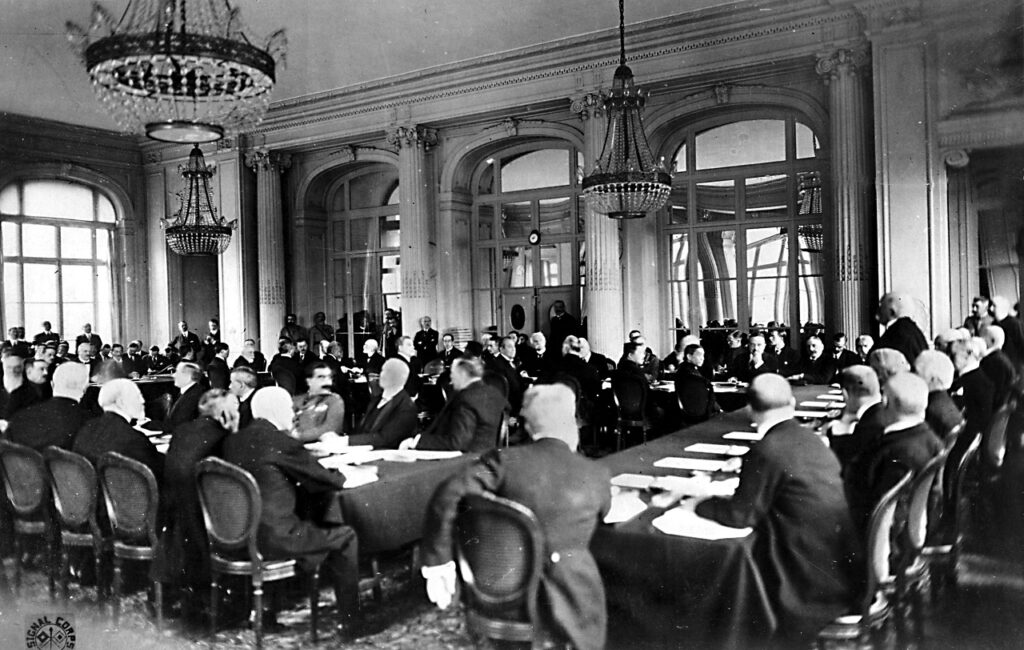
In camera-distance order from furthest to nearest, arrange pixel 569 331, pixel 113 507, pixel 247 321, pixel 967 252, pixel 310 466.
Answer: pixel 247 321, pixel 569 331, pixel 967 252, pixel 113 507, pixel 310 466

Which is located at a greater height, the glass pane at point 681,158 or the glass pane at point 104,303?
the glass pane at point 681,158

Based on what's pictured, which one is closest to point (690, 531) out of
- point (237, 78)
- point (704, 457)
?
point (704, 457)

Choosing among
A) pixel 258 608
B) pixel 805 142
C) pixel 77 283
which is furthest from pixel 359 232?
pixel 258 608

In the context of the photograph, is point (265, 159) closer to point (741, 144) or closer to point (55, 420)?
point (741, 144)

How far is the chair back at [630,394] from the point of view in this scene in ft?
26.0

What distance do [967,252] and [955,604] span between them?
6.88 meters

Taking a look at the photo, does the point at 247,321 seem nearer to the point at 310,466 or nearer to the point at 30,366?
the point at 30,366

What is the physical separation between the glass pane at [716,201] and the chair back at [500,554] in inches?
405

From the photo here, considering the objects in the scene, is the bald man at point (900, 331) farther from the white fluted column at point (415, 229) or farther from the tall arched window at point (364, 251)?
the tall arched window at point (364, 251)

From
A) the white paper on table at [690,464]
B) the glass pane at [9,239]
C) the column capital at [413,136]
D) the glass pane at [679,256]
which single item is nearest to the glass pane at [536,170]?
the column capital at [413,136]

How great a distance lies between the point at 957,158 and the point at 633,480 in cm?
740

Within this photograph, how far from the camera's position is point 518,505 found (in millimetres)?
2723

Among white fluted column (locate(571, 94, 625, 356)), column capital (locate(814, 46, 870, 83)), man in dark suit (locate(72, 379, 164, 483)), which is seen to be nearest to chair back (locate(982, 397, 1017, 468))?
man in dark suit (locate(72, 379, 164, 483))

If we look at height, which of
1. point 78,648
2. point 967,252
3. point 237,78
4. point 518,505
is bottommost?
point 78,648
